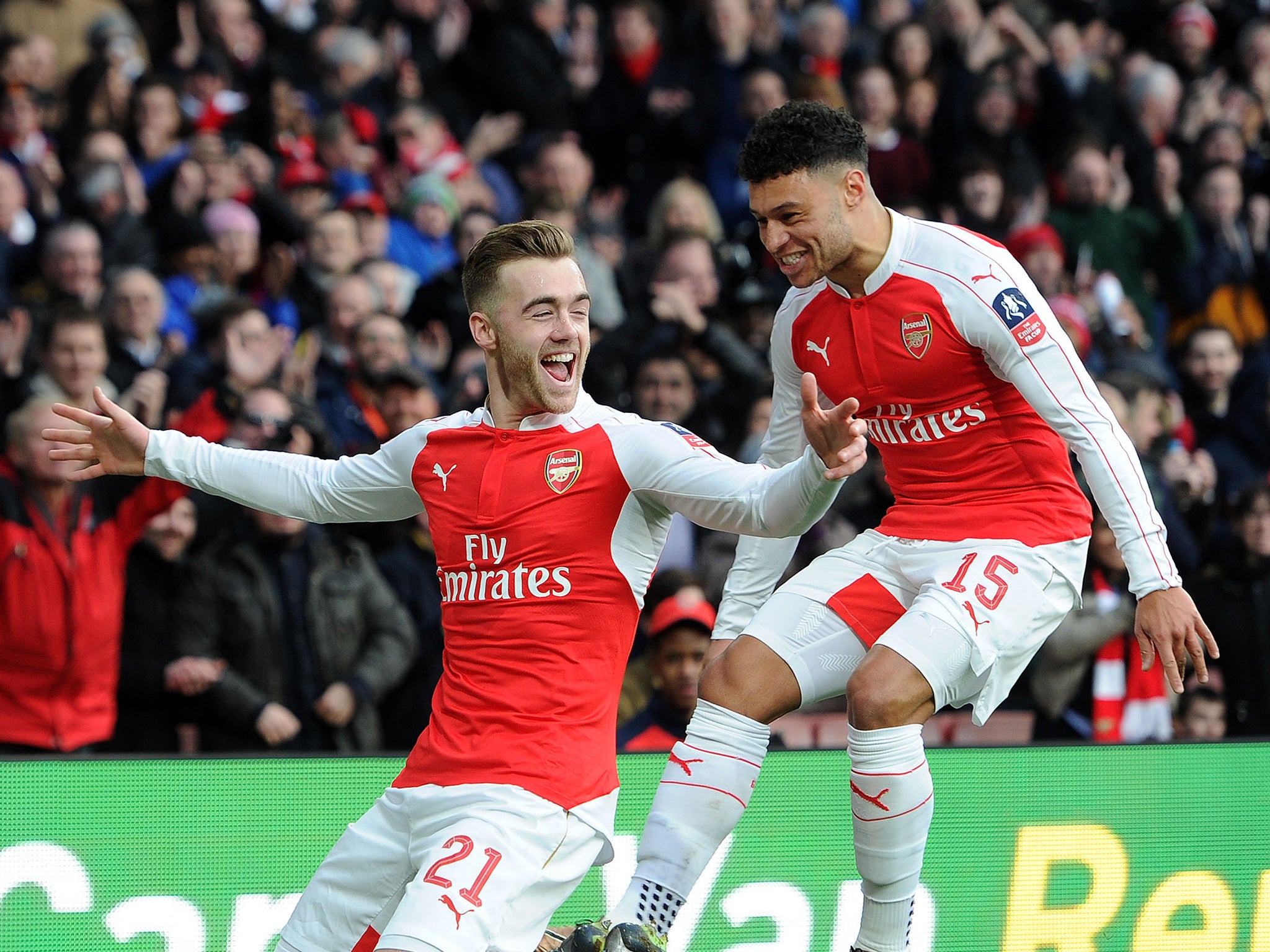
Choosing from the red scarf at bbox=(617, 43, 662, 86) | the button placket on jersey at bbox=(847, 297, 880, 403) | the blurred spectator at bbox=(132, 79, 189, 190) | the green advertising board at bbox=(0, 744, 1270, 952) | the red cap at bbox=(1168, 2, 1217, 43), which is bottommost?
the green advertising board at bbox=(0, 744, 1270, 952)

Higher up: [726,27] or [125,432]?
[726,27]

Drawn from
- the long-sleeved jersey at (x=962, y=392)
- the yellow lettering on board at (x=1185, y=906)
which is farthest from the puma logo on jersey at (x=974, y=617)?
the yellow lettering on board at (x=1185, y=906)

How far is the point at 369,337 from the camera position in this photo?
23.4 feet

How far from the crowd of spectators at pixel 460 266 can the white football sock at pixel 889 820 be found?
64.6 inches

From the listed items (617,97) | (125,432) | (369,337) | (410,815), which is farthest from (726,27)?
(410,815)

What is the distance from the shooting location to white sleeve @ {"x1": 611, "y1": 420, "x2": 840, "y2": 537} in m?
3.55

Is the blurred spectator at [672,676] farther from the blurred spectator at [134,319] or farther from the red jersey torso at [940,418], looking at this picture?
the blurred spectator at [134,319]

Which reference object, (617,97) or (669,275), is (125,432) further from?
(617,97)

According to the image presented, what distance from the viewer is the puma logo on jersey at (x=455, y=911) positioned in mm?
3482

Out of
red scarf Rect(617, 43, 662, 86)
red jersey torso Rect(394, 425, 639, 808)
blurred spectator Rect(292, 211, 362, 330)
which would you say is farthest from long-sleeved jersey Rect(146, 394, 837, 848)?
red scarf Rect(617, 43, 662, 86)

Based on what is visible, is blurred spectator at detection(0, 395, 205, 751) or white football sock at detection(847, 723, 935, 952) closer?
white football sock at detection(847, 723, 935, 952)

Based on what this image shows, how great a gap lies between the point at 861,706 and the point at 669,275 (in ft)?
14.2

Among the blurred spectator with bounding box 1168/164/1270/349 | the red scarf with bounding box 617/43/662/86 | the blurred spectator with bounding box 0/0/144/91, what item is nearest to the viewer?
the blurred spectator with bounding box 0/0/144/91

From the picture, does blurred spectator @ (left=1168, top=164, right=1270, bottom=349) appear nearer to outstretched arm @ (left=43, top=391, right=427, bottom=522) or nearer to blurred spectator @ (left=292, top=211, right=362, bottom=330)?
blurred spectator @ (left=292, top=211, right=362, bottom=330)
